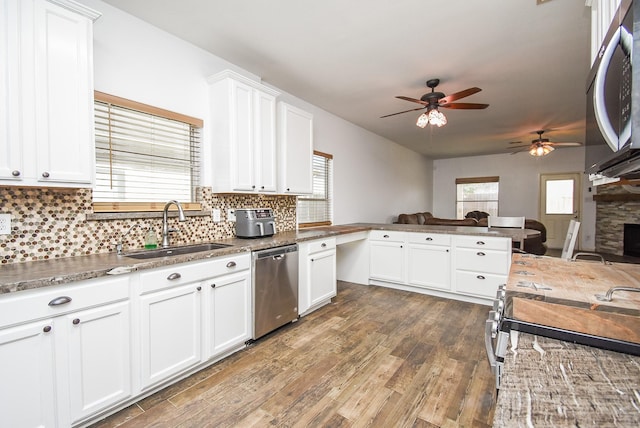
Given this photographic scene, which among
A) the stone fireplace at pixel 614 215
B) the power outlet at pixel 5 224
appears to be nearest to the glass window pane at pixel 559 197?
the stone fireplace at pixel 614 215

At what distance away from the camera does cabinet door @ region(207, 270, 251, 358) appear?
2.17m

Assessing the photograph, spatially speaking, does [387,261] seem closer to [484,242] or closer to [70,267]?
[484,242]

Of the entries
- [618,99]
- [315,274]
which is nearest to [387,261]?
[315,274]

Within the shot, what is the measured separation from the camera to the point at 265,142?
9.83 feet

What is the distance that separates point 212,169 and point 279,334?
1.68m

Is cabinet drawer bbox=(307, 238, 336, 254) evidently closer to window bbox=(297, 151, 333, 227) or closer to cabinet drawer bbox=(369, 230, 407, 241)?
window bbox=(297, 151, 333, 227)

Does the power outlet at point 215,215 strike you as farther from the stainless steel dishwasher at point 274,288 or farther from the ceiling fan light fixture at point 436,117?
the ceiling fan light fixture at point 436,117

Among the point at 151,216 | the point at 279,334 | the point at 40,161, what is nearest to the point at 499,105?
the point at 279,334

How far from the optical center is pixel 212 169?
2.79 meters

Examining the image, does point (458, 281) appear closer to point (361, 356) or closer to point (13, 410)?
point (361, 356)

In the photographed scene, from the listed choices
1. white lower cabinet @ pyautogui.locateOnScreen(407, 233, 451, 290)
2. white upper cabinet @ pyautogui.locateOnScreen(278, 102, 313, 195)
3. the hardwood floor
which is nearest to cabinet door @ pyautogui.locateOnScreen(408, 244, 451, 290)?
white lower cabinet @ pyautogui.locateOnScreen(407, 233, 451, 290)

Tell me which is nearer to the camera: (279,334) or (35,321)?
(35,321)

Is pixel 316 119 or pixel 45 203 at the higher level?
pixel 316 119

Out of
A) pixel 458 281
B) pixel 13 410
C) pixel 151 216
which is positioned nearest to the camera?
pixel 13 410
